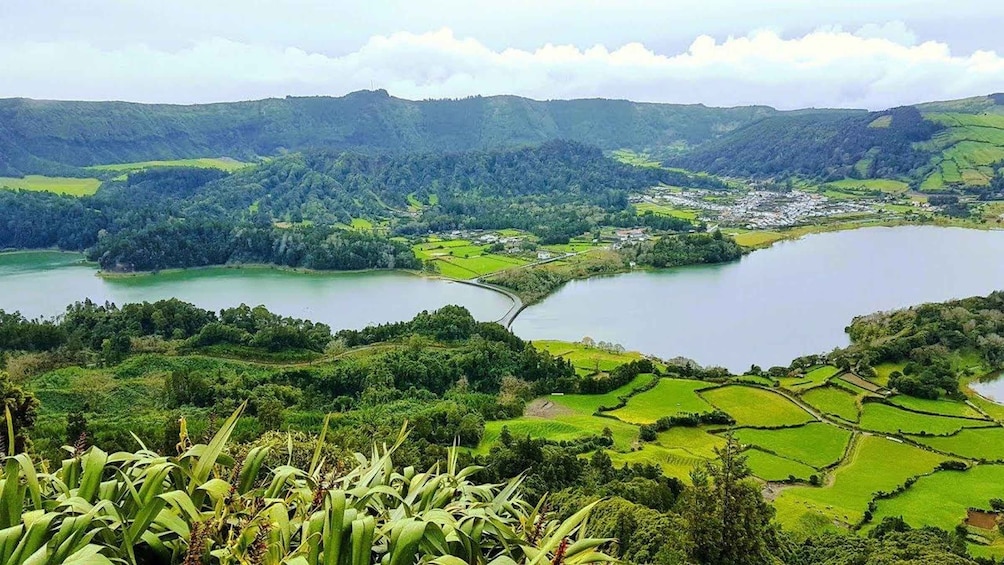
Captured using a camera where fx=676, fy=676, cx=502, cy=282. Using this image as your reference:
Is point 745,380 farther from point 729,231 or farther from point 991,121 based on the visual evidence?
point 991,121

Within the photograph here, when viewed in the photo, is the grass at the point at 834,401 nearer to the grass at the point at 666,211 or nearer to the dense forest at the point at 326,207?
the dense forest at the point at 326,207

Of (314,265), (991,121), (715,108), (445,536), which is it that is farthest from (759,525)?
(715,108)

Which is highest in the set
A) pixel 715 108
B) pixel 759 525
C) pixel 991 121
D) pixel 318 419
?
pixel 715 108

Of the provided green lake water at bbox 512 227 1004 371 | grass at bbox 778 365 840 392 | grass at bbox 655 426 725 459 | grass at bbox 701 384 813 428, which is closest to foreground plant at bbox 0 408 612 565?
grass at bbox 655 426 725 459

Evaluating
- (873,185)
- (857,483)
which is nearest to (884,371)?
(857,483)

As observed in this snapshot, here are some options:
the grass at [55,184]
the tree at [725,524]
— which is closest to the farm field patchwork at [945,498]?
the tree at [725,524]

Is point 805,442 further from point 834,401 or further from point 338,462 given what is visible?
point 338,462
